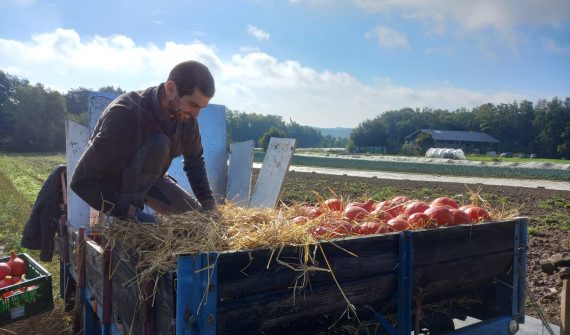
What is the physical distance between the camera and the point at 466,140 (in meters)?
93.4

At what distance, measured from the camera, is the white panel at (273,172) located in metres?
5.38

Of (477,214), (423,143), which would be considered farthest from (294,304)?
(423,143)

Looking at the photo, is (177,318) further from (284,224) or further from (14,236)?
(14,236)

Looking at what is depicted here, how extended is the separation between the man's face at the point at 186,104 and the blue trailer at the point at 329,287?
0.99 meters

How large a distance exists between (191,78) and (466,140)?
325 feet

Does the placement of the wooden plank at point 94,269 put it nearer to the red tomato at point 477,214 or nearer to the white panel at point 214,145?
the red tomato at point 477,214

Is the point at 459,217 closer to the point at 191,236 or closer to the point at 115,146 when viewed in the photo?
the point at 191,236

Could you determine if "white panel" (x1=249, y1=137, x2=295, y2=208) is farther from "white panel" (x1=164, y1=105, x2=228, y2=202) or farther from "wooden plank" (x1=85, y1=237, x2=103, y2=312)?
"wooden plank" (x1=85, y1=237, x2=103, y2=312)

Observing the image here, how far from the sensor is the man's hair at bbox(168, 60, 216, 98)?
2812 millimetres

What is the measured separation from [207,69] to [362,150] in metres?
94.9

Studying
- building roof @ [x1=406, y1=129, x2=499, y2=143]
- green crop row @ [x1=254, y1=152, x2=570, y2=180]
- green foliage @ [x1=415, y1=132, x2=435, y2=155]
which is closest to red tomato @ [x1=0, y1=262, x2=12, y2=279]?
green crop row @ [x1=254, y1=152, x2=570, y2=180]

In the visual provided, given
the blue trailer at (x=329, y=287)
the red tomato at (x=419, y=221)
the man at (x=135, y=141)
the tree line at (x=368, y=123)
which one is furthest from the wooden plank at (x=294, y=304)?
the tree line at (x=368, y=123)

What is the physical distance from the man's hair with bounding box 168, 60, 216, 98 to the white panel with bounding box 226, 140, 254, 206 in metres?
2.70

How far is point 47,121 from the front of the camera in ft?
A: 249
